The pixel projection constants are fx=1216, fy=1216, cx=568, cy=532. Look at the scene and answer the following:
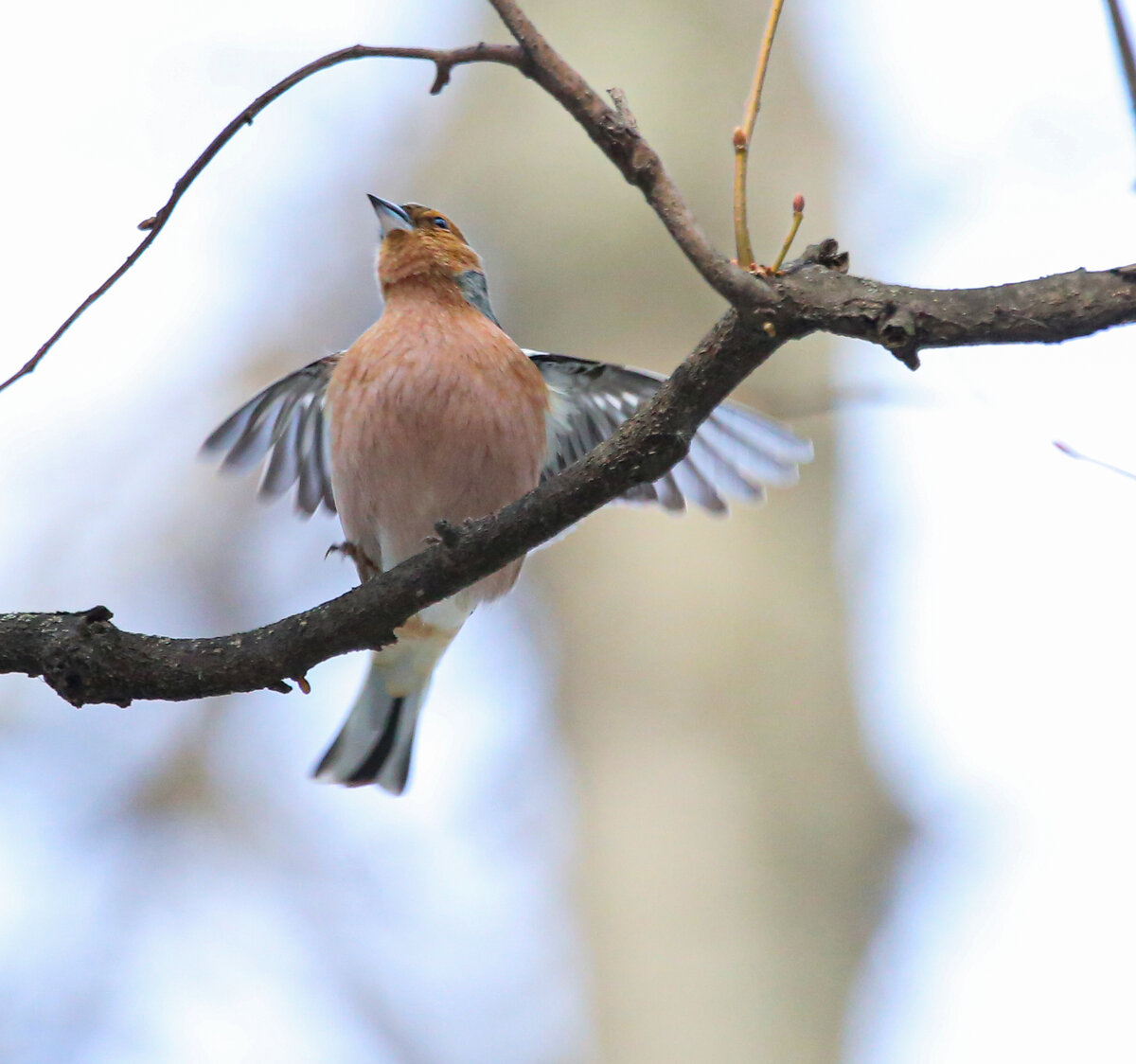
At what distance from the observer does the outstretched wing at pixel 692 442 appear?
493cm

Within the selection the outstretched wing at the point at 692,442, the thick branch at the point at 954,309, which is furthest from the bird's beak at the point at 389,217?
the thick branch at the point at 954,309

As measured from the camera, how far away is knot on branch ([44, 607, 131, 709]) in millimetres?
2965

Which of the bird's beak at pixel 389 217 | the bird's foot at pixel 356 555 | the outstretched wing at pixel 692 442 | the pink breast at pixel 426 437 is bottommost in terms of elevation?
the bird's foot at pixel 356 555

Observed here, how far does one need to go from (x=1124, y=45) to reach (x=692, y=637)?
4.76 meters

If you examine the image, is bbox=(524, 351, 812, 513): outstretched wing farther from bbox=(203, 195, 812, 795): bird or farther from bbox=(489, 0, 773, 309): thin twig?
bbox=(489, 0, 773, 309): thin twig

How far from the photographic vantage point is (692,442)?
489 cm

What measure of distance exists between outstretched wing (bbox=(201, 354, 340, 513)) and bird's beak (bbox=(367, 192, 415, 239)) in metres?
0.76

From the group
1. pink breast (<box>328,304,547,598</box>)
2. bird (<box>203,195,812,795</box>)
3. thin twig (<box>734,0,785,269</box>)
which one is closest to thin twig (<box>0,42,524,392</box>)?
thin twig (<box>734,0,785,269</box>)

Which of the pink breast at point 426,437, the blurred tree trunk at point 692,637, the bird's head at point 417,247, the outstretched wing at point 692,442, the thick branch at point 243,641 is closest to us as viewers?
the thick branch at point 243,641

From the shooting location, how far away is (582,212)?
7.47 meters

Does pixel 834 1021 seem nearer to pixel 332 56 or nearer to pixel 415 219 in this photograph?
pixel 415 219

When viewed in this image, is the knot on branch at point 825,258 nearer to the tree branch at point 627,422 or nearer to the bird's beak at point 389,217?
the tree branch at point 627,422

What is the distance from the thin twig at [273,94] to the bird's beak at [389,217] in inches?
117

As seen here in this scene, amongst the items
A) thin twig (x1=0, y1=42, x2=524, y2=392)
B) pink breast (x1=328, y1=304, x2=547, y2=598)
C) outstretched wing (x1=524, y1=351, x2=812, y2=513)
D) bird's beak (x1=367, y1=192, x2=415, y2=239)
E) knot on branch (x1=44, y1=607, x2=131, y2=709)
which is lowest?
knot on branch (x1=44, y1=607, x2=131, y2=709)
